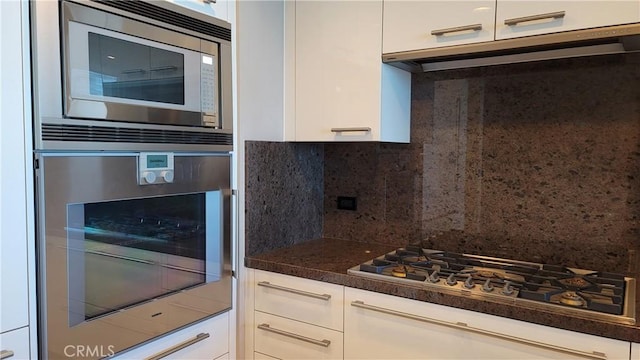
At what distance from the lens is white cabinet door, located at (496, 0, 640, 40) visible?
146cm

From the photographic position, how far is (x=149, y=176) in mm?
1538

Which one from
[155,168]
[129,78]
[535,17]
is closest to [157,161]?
[155,168]

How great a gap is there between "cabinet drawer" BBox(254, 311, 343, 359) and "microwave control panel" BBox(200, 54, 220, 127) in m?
0.86

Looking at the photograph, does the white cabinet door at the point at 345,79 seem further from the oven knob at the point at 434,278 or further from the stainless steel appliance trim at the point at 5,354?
the stainless steel appliance trim at the point at 5,354

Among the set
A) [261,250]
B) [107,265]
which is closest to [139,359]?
[107,265]

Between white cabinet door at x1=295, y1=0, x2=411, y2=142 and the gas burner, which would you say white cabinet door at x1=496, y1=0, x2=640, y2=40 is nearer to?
white cabinet door at x1=295, y1=0, x2=411, y2=142

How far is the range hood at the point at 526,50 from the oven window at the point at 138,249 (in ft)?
3.36

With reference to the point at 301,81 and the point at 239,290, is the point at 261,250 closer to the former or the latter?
the point at 239,290

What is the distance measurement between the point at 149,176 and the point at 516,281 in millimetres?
1325

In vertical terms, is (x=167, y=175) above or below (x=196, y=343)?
above

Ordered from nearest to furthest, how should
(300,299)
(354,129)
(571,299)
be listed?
1. (571,299)
2. (300,299)
3. (354,129)

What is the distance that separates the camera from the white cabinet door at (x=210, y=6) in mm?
1669

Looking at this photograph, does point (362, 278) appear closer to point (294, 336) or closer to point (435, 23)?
point (294, 336)

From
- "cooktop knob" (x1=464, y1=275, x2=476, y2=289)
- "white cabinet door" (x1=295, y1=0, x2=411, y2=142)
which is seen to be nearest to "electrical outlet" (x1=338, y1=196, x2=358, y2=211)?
"white cabinet door" (x1=295, y1=0, x2=411, y2=142)
